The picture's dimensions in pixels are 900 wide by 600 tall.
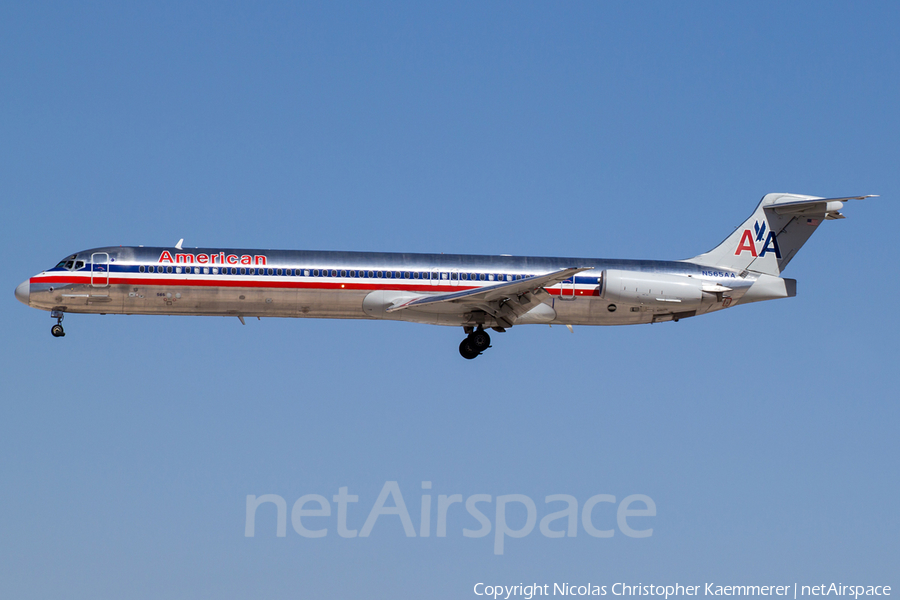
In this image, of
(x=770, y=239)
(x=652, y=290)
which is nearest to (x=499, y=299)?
(x=652, y=290)

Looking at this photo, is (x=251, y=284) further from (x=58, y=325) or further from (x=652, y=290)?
(x=652, y=290)

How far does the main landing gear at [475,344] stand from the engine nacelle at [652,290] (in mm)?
4634

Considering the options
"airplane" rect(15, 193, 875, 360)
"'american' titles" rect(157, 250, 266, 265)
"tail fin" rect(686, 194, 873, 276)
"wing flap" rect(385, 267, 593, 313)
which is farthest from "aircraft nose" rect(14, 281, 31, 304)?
"tail fin" rect(686, 194, 873, 276)

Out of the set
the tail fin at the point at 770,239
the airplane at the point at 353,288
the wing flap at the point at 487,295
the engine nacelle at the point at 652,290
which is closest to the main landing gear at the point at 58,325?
the airplane at the point at 353,288

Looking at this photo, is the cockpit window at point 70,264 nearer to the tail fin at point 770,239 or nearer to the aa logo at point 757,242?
the tail fin at point 770,239

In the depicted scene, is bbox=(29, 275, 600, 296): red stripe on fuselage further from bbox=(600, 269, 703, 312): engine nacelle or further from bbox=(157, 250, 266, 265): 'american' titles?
bbox=(600, 269, 703, 312): engine nacelle

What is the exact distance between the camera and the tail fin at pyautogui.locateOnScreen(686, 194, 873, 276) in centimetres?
4225

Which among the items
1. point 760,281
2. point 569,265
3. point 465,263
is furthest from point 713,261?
point 465,263

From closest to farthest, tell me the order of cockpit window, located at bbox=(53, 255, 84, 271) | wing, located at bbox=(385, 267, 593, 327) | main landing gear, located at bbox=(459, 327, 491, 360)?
wing, located at bbox=(385, 267, 593, 327)
cockpit window, located at bbox=(53, 255, 84, 271)
main landing gear, located at bbox=(459, 327, 491, 360)

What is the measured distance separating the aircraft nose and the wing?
12.5m

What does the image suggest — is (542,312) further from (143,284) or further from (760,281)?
(143,284)

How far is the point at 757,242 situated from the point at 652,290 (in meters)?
7.28

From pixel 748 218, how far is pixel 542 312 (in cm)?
972

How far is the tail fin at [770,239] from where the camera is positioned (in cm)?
4225
